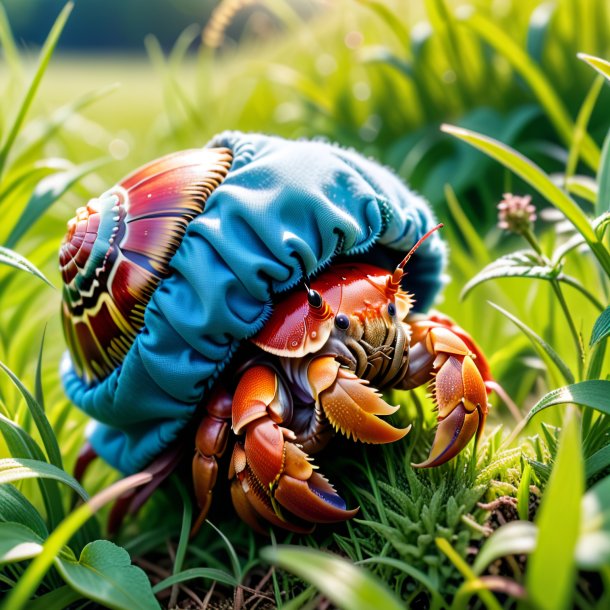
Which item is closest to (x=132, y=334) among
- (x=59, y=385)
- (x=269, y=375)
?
(x=269, y=375)

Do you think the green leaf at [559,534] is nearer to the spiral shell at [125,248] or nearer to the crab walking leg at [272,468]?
the crab walking leg at [272,468]

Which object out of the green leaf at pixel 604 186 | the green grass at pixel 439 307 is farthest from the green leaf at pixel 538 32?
the green leaf at pixel 604 186

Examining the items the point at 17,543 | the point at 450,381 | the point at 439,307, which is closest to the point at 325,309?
the point at 450,381

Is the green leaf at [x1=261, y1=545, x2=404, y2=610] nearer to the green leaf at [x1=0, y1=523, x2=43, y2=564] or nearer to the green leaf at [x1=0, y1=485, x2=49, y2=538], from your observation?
the green leaf at [x1=0, y1=523, x2=43, y2=564]

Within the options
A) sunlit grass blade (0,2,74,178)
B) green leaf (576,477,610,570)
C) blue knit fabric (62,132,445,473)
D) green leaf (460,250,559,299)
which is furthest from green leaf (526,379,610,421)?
sunlit grass blade (0,2,74,178)

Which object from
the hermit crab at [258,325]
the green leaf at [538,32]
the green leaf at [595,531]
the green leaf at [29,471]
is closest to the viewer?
the green leaf at [595,531]

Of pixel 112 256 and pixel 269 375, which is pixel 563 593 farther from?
pixel 112 256

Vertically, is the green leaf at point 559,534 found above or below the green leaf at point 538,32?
below
